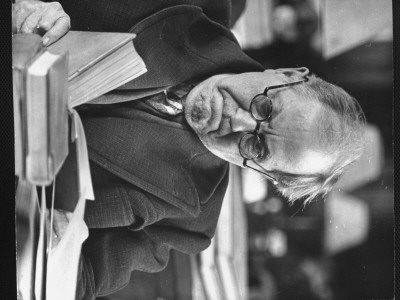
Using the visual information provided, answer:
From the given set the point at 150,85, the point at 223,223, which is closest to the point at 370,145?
the point at 223,223

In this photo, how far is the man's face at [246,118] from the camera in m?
1.00

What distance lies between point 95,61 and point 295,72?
0.35 m

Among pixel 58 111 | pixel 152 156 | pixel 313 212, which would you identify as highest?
pixel 58 111

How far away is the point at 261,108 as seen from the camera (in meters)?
0.99

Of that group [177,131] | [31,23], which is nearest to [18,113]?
[31,23]

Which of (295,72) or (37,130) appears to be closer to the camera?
(37,130)

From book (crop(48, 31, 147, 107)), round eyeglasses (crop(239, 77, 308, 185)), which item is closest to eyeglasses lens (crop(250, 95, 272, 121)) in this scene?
round eyeglasses (crop(239, 77, 308, 185))

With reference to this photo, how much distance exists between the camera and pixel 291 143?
101cm

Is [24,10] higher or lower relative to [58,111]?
higher

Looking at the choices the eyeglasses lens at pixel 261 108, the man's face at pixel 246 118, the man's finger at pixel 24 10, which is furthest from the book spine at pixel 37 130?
the eyeglasses lens at pixel 261 108

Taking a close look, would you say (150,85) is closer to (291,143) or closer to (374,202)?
(291,143)

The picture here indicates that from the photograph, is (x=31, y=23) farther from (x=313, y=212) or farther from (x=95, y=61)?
(x=313, y=212)

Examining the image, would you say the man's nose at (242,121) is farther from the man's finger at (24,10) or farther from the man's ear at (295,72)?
the man's finger at (24,10)

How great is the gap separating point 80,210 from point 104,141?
122 mm
